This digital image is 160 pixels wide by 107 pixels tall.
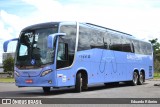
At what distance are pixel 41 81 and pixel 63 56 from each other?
1584mm

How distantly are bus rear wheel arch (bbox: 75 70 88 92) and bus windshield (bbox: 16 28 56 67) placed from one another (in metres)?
2.24

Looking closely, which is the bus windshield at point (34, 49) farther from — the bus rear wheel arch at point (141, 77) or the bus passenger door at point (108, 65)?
the bus rear wheel arch at point (141, 77)

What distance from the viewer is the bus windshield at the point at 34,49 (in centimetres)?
1736

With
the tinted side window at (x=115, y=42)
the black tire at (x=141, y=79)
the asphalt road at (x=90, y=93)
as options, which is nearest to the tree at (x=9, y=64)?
the black tire at (x=141, y=79)

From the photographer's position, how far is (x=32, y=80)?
57.6 feet

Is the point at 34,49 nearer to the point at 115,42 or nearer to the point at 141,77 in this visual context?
the point at 115,42

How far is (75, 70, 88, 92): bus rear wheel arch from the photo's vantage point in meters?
18.8

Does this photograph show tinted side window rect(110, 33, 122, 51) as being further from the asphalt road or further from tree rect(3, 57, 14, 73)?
tree rect(3, 57, 14, 73)

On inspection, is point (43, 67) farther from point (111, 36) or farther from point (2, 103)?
point (111, 36)

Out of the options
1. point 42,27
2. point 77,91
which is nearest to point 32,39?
point 42,27

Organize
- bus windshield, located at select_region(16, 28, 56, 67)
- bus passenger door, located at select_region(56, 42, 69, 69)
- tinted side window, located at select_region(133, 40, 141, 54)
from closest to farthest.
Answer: bus windshield, located at select_region(16, 28, 56, 67) → bus passenger door, located at select_region(56, 42, 69, 69) → tinted side window, located at select_region(133, 40, 141, 54)

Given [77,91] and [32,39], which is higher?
[32,39]

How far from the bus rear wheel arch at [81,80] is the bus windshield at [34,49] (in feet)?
7.35

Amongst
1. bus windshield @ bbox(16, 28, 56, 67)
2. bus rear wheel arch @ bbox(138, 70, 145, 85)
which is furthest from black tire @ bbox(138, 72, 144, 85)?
bus windshield @ bbox(16, 28, 56, 67)
